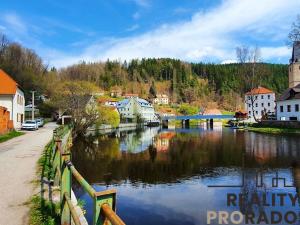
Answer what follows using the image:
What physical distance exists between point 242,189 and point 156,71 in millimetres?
160464

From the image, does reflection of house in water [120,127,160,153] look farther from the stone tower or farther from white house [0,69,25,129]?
the stone tower

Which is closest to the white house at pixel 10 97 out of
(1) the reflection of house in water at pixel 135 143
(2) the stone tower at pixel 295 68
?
(1) the reflection of house in water at pixel 135 143

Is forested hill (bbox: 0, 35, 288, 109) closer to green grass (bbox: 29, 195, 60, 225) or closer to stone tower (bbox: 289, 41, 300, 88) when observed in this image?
stone tower (bbox: 289, 41, 300, 88)

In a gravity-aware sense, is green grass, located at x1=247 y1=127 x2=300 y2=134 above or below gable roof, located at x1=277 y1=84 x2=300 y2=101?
below

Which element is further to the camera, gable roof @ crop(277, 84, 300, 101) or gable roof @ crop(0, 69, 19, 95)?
gable roof @ crop(277, 84, 300, 101)

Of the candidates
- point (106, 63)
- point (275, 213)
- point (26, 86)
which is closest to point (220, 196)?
point (275, 213)

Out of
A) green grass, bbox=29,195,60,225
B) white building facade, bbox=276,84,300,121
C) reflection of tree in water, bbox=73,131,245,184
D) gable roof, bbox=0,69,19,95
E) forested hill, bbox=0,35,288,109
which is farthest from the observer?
forested hill, bbox=0,35,288,109

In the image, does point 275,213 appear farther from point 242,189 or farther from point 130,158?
point 130,158

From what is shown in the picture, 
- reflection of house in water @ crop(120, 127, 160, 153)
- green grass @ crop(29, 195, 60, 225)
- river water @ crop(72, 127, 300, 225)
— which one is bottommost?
river water @ crop(72, 127, 300, 225)

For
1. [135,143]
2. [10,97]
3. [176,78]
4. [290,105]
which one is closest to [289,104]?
[290,105]

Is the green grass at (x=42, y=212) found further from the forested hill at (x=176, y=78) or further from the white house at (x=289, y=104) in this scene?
the forested hill at (x=176, y=78)

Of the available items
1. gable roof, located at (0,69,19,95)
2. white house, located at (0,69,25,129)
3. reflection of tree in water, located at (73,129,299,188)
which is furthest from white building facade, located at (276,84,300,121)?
gable roof, located at (0,69,19,95)

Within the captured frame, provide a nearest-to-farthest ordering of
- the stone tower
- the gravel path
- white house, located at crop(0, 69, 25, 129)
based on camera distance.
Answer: the gravel path → white house, located at crop(0, 69, 25, 129) → the stone tower

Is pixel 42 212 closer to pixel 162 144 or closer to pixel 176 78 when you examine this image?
pixel 162 144
